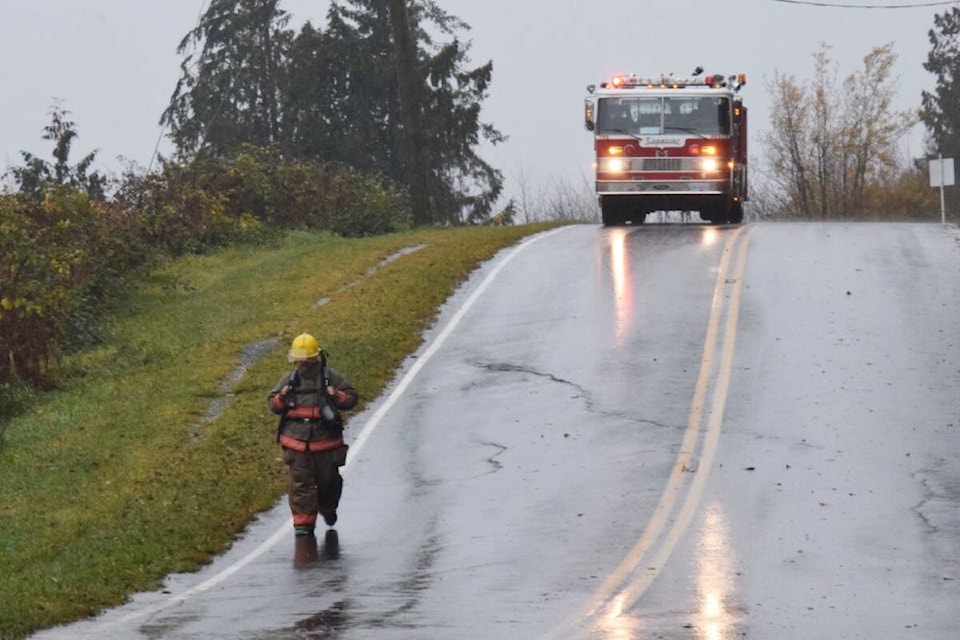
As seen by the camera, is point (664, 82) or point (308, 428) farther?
point (664, 82)

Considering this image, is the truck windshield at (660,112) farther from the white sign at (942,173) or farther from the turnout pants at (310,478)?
the turnout pants at (310,478)

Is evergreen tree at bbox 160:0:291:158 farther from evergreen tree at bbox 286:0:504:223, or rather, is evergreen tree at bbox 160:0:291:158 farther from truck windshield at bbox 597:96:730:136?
truck windshield at bbox 597:96:730:136

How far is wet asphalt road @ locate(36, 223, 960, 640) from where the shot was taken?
38.5ft

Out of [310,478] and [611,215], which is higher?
[611,215]

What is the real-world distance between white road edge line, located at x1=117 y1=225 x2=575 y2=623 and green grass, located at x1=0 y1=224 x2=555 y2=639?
31cm

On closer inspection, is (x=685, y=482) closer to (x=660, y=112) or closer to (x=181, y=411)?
(x=181, y=411)

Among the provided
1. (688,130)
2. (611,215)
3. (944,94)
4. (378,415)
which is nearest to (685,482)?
(378,415)

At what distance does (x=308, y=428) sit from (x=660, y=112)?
19332 millimetres

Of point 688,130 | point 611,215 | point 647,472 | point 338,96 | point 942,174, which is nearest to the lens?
point 647,472

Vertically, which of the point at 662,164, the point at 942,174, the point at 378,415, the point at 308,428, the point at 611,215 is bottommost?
the point at 378,415

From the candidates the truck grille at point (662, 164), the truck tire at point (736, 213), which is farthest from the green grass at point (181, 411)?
the truck tire at point (736, 213)

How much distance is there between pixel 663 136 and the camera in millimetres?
32875

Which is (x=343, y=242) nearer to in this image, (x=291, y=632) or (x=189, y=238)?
(x=189, y=238)

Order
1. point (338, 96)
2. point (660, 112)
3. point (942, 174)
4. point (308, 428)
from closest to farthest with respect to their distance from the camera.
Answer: point (308, 428)
point (660, 112)
point (942, 174)
point (338, 96)
